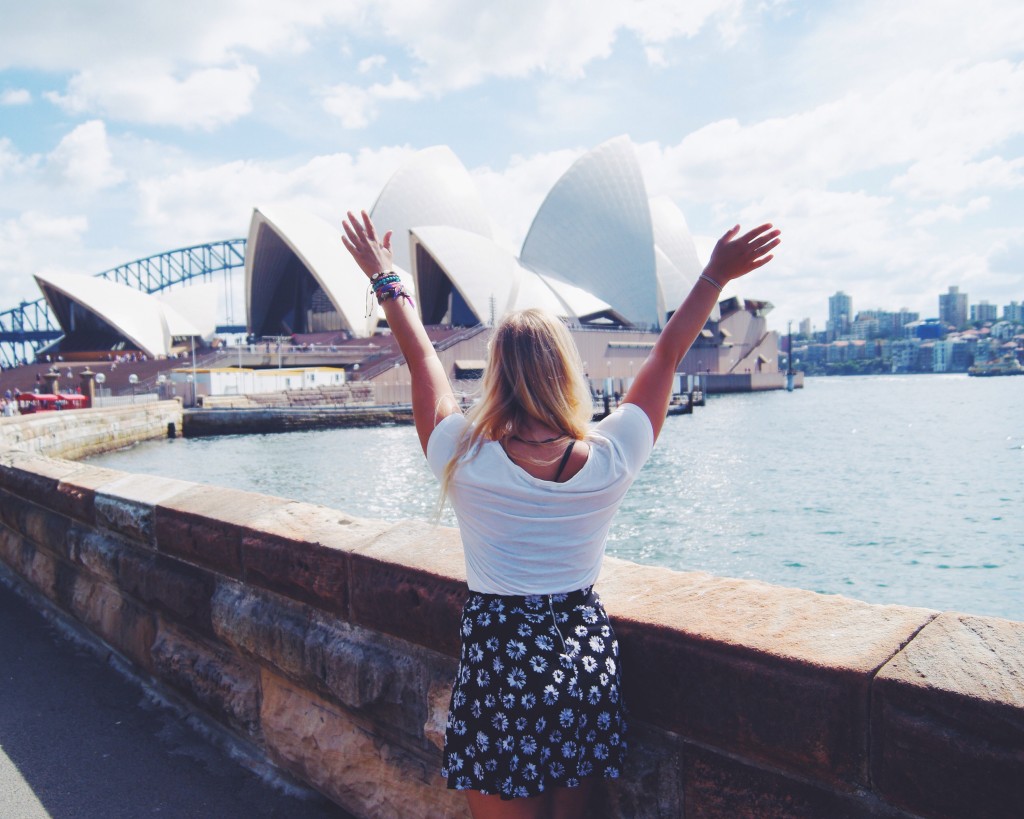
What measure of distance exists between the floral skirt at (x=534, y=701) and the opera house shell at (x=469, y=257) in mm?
42977

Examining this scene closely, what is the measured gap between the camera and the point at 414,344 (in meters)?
1.50

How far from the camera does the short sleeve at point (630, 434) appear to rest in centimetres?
128

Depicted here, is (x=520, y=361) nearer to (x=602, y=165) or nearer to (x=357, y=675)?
(x=357, y=675)

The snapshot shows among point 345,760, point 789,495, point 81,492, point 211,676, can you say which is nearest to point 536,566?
point 345,760

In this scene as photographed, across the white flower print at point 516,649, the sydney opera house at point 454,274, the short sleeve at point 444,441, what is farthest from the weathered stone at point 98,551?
the sydney opera house at point 454,274

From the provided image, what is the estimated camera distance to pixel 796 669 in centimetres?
114

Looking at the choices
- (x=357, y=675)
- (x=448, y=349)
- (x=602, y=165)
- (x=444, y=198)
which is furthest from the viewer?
(x=444, y=198)

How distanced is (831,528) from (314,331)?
44372mm

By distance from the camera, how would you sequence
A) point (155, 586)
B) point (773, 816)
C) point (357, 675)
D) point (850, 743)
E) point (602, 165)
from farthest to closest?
point (602, 165) < point (155, 586) < point (357, 675) < point (773, 816) < point (850, 743)

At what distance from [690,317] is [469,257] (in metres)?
45.4

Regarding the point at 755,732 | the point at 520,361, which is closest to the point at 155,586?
the point at 520,361

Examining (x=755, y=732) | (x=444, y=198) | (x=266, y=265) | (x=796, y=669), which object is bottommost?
(x=755, y=732)

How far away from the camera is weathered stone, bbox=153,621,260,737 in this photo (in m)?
2.24

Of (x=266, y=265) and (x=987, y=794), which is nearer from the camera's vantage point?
(x=987, y=794)
